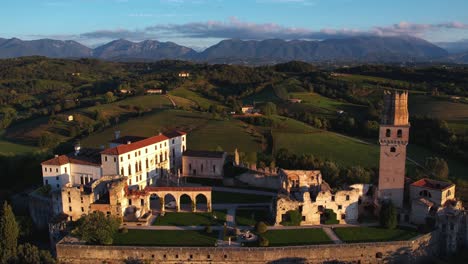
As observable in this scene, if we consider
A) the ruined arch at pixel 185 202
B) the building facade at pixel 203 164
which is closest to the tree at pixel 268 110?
the building facade at pixel 203 164

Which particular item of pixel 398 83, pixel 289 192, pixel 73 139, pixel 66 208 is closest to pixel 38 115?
pixel 73 139

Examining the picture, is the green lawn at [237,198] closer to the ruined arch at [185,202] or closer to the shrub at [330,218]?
the ruined arch at [185,202]

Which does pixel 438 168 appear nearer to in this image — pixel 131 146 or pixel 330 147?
pixel 330 147

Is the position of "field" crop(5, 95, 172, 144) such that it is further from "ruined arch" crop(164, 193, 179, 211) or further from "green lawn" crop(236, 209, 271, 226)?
"green lawn" crop(236, 209, 271, 226)

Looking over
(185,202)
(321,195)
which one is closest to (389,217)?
(321,195)

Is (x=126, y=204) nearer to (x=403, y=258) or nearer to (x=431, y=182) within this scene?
(x=403, y=258)

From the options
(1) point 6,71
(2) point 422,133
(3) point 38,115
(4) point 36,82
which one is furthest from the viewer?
(1) point 6,71

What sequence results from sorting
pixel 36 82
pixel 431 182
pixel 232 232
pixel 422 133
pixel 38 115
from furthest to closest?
1. pixel 36 82
2. pixel 38 115
3. pixel 422 133
4. pixel 431 182
5. pixel 232 232
